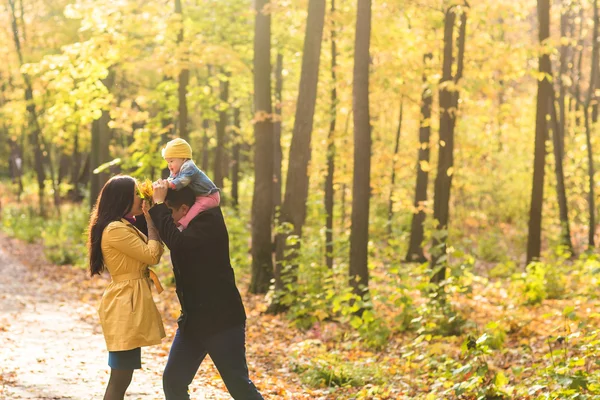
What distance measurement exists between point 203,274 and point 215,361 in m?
0.61

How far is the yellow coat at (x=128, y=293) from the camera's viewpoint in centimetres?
506

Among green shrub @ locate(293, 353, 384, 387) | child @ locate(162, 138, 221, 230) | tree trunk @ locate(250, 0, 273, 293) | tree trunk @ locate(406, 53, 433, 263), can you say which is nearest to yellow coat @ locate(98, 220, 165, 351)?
child @ locate(162, 138, 221, 230)

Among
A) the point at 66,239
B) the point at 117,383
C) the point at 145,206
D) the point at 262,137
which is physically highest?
the point at 262,137

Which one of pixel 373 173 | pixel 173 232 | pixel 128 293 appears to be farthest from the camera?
pixel 373 173

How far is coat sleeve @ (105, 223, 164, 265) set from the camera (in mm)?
5070

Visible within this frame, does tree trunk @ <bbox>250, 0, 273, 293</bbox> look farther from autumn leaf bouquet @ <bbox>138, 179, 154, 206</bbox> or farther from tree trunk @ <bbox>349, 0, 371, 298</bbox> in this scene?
autumn leaf bouquet @ <bbox>138, 179, 154, 206</bbox>

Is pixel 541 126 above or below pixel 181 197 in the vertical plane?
above

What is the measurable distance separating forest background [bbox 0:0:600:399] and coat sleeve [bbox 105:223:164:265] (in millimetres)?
2954

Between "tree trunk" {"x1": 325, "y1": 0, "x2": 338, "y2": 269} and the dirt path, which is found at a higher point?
"tree trunk" {"x1": 325, "y1": 0, "x2": 338, "y2": 269}

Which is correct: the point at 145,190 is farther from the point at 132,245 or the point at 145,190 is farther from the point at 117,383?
the point at 117,383

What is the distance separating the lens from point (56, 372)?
8.62m

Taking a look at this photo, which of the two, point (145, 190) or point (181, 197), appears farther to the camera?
point (145, 190)

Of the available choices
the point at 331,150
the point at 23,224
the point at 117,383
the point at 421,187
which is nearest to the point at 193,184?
the point at 117,383

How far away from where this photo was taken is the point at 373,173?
1906 cm
